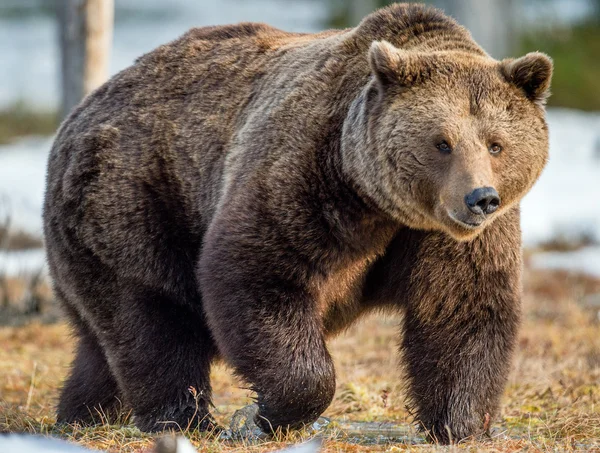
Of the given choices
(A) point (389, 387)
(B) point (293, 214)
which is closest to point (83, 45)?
(A) point (389, 387)

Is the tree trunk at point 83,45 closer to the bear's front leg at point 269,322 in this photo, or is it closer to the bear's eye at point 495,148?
the bear's front leg at point 269,322

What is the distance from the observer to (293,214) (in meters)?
5.19

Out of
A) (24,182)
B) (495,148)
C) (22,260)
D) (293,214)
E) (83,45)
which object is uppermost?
(495,148)

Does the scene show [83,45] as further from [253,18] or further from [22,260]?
[253,18]

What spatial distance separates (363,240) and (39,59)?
24.4 metres

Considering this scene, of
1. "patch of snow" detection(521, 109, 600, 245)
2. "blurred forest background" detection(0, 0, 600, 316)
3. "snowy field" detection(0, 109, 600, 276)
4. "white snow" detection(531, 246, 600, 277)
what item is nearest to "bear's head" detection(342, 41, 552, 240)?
"blurred forest background" detection(0, 0, 600, 316)

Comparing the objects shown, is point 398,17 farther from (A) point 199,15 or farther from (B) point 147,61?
(A) point 199,15

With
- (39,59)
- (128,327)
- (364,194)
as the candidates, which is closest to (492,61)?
(364,194)

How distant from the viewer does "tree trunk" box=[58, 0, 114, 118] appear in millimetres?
10430

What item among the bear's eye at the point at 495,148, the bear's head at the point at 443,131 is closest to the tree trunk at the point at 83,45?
the bear's head at the point at 443,131

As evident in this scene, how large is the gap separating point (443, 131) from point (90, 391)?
3.22 metres

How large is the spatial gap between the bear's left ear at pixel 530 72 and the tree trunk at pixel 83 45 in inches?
252

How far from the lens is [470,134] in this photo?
4840mm

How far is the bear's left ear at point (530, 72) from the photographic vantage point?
4.99 m
